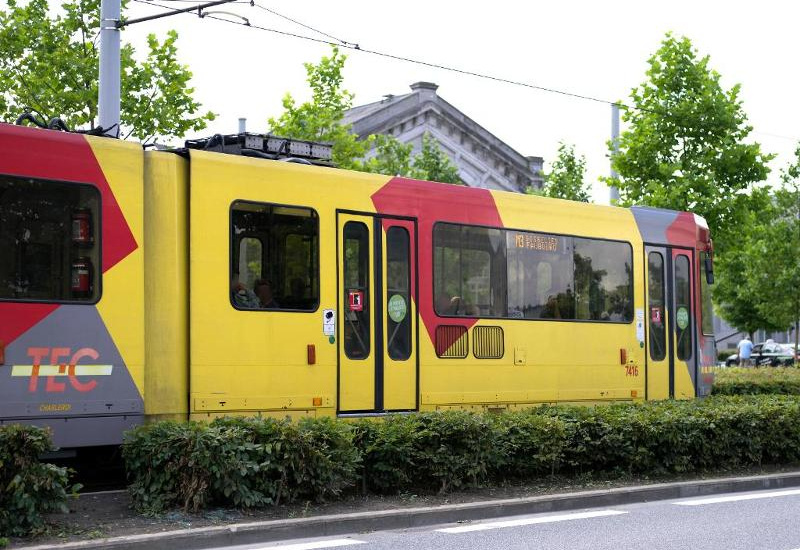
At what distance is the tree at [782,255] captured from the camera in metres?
43.7

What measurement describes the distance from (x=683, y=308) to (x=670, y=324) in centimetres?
46

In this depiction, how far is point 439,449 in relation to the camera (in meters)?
11.1

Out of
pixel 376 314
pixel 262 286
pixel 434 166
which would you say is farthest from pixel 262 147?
pixel 434 166

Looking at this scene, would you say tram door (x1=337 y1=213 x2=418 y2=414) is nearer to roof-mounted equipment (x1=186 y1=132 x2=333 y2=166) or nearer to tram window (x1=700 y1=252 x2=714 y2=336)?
roof-mounted equipment (x1=186 y1=132 x2=333 y2=166)

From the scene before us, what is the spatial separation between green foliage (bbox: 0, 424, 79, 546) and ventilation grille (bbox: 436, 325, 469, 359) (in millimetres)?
6566

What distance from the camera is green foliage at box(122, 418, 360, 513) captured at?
9.51 m

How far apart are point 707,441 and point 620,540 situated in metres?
4.32

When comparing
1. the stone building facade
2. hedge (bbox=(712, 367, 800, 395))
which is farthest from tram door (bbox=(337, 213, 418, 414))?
the stone building facade

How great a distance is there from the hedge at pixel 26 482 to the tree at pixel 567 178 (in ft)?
113

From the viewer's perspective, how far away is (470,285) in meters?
15.1

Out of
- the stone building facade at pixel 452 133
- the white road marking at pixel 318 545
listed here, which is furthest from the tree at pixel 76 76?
the stone building facade at pixel 452 133

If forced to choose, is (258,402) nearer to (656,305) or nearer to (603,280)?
(603,280)

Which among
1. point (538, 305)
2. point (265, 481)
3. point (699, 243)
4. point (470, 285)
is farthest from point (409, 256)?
point (699, 243)

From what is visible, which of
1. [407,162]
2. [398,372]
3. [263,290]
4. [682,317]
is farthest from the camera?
[407,162]
